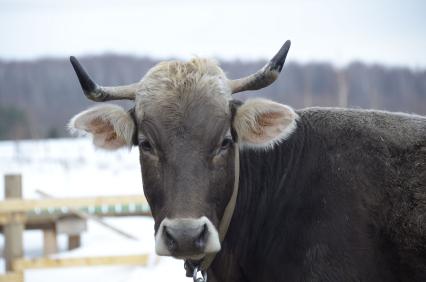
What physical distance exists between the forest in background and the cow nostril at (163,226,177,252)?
6647 cm

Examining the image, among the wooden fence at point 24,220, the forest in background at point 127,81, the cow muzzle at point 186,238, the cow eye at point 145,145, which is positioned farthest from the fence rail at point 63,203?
the forest in background at point 127,81

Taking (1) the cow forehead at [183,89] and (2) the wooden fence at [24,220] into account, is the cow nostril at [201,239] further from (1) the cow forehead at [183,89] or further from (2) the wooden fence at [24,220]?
(2) the wooden fence at [24,220]

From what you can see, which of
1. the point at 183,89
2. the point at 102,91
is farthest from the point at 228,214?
the point at 102,91

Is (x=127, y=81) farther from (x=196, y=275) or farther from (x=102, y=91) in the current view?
(x=196, y=275)

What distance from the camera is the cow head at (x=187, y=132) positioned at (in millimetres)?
4184

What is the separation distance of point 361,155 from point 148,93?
1.61 m

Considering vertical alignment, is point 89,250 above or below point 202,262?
below

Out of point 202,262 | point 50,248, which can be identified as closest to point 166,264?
point 50,248

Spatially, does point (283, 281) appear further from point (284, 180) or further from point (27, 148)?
point (27, 148)

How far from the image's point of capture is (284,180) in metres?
4.89

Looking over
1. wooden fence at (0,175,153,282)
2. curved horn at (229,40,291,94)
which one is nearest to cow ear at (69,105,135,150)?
curved horn at (229,40,291,94)

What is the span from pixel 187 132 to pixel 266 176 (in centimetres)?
94

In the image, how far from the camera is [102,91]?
16.0 feet

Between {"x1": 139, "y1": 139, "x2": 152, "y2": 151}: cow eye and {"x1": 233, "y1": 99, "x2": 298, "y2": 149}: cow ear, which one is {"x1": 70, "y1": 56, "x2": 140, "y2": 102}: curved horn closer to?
{"x1": 139, "y1": 139, "x2": 152, "y2": 151}: cow eye
